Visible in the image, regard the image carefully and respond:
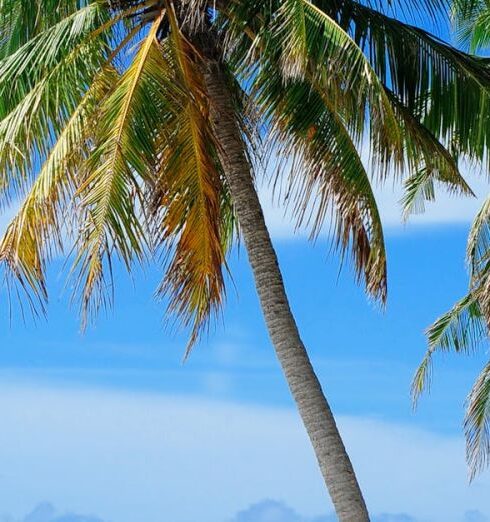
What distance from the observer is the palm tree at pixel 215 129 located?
28.4 feet

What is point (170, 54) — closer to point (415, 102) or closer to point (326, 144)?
point (326, 144)

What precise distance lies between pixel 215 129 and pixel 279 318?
68.4 inches

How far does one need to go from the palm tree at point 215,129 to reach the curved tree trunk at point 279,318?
0.5 inches

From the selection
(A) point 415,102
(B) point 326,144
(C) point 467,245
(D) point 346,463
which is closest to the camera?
(D) point 346,463

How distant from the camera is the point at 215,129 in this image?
31.0ft

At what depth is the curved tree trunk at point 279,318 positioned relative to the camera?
8617 millimetres

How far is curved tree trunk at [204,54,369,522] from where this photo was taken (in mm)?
8617

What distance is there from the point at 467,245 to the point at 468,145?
4416 mm

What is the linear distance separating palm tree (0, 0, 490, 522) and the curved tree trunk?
1 centimetres

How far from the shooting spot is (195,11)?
30.7 ft

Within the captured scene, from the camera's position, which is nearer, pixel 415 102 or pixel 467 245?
pixel 415 102

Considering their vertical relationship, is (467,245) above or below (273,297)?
above

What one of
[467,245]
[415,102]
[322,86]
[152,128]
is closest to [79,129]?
[152,128]

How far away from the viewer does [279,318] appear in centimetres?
895
